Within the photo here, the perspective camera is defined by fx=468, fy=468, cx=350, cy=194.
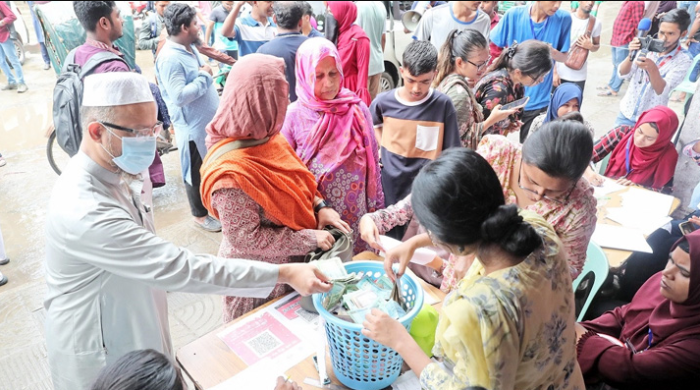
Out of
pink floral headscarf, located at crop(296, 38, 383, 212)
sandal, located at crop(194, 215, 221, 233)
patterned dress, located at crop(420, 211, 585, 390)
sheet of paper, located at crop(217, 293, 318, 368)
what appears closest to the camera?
patterned dress, located at crop(420, 211, 585, 390)

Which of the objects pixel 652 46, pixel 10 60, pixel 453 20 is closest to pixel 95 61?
pixel 453 20

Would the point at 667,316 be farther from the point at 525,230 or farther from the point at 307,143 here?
the point at 307,143

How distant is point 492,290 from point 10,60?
8.34 m

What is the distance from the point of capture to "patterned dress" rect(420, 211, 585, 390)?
3.43 ft

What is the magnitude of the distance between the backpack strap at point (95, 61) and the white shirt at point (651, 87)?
3.83 meters

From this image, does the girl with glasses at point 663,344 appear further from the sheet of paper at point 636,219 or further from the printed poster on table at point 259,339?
the printed poster on table at point 259,339

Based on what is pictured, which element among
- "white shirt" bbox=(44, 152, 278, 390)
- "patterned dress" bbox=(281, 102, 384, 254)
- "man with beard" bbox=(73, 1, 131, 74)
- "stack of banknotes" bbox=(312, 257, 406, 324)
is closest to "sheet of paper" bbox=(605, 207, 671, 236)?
"patterned dress" bbox=(281, 102, 384, 254)

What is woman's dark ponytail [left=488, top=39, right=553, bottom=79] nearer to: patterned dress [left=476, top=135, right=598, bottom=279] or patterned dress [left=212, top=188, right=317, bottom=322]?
patterned dress [left=476, top=135, right=598, bottom=279]

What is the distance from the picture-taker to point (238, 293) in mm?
1586

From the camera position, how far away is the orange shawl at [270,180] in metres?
1.71

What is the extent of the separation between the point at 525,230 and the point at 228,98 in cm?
121

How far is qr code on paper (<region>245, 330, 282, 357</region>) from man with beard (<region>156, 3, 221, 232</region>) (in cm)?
228

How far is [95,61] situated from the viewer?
2828mm

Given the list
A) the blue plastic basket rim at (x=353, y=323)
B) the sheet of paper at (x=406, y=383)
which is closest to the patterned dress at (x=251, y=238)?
the blue plastic basket rim at (x=353, y=323)
